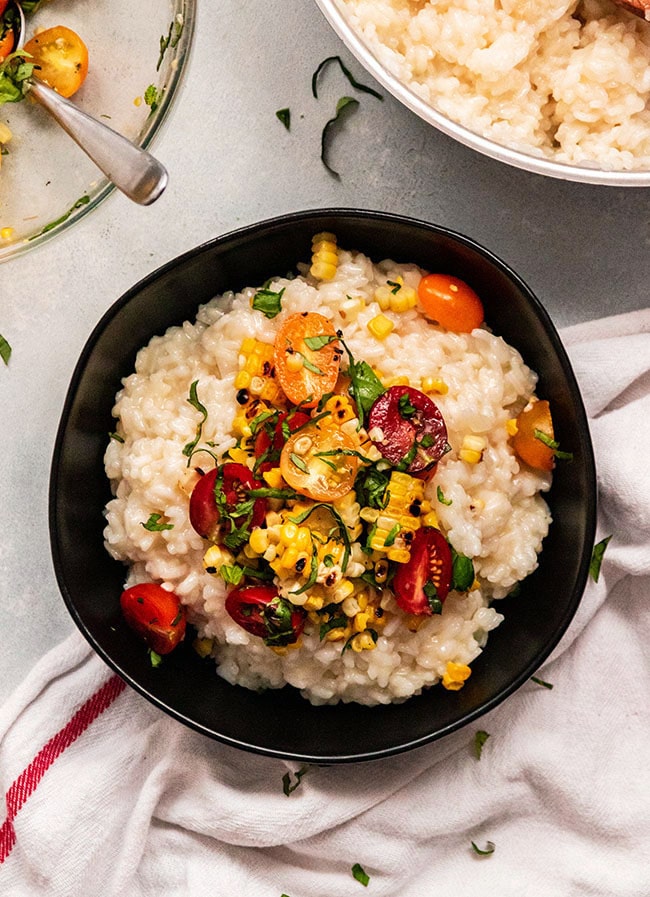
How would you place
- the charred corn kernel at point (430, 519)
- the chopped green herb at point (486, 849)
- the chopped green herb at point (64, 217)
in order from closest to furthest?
the charred corn kernel at point (430, 519)
the chopped green herb at point (64, 217)
the chopped green herb at point (486, 849)

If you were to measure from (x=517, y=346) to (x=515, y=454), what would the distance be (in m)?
0.28

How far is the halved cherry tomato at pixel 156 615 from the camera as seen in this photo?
89.4 inches

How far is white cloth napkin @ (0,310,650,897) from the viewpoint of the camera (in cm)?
251

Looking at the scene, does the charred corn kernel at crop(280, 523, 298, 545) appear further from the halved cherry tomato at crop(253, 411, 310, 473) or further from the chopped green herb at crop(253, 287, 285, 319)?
the chopped green herb at crop(253, 287, 285, 319)

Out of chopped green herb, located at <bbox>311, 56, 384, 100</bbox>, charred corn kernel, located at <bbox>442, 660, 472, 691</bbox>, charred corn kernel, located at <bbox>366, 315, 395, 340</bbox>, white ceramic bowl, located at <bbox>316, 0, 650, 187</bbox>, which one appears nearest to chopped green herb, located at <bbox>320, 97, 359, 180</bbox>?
chopped green herb, located at <bbox>311, 56, 384, 100</bbox>

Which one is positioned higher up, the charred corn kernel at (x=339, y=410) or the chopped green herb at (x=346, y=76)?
the chopped green herb at (x=346, y=76)

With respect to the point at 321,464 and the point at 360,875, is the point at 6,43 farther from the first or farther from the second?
the point at 360,875

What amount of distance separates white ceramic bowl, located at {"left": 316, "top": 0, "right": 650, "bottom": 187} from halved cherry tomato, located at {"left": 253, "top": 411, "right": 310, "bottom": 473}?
2.36 ft

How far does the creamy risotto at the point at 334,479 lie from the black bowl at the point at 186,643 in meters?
0.05

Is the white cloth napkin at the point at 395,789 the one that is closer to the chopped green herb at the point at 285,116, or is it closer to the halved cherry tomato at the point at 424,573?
the halved cherry tomato at the point at 424,573

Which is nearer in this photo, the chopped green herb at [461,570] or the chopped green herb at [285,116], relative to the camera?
the chopped green herb at [461,570]

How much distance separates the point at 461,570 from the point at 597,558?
462 millimetres

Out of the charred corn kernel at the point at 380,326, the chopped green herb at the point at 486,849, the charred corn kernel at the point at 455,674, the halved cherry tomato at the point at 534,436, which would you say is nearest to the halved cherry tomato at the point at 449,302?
the charred corn kernel at the point at 380,326

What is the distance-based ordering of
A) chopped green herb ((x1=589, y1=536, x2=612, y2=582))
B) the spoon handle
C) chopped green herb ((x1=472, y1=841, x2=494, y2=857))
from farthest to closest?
chopped green herb ((x1=472, y1=841, x2=494, y2=857)) → chopped green herb ((x1=589, y1=536, x2=612, y2=582)) → the spoon handle
